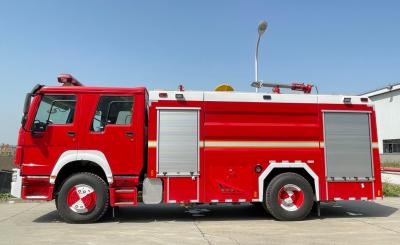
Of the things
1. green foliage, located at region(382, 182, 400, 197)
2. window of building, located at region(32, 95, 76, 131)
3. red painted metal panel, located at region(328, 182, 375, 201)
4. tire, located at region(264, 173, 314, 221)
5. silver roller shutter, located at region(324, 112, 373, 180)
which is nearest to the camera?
window of building, located at region(32, 95, 76, 131)

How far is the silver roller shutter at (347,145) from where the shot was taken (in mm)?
8734

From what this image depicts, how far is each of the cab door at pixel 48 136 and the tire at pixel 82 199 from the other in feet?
1.92

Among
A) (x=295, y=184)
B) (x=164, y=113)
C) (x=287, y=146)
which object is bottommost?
(x=295, y=184)

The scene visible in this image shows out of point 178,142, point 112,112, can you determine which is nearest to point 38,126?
point 112,112

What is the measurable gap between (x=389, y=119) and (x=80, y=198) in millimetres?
35527

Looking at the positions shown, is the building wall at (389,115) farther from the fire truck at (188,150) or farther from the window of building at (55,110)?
the window of building at (55,110)

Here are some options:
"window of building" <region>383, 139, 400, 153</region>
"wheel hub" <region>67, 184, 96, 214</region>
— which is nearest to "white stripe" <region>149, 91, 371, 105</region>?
"wheel hub" <region>67, 184, 96, 214</region>

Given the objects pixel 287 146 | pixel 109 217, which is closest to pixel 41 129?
pixel 109 217

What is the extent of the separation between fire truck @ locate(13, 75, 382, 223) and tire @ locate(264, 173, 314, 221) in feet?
0.07

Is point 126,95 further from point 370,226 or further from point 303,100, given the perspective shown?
point 370,226

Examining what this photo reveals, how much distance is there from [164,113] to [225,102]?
134cm

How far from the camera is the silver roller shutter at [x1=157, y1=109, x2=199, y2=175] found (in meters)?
8.31

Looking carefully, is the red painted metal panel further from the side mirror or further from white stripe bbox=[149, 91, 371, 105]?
the side mirror

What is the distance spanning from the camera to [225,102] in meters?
8.52
